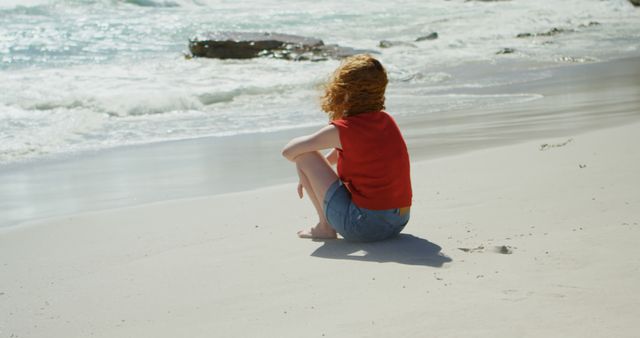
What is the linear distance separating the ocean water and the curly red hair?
14.0 feet

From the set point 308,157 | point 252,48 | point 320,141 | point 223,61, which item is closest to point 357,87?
point 320,141

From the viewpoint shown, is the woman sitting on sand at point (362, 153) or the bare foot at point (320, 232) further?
the bare foot at point (320, 232)

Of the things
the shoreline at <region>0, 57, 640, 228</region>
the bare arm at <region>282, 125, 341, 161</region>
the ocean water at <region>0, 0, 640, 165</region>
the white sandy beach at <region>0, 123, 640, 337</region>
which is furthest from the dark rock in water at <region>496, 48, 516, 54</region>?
the bare arm at <region>282, 125, 341, 161</region>

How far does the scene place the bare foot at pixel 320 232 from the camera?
4.23 m


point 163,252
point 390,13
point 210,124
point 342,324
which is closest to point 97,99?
point 210,124

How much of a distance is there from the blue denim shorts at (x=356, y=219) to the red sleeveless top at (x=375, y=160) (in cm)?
4

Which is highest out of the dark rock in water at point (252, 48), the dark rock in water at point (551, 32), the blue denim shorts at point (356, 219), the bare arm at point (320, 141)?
the bare arm at point (320, 141)

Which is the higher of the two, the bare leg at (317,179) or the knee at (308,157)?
the knee at (308,157)

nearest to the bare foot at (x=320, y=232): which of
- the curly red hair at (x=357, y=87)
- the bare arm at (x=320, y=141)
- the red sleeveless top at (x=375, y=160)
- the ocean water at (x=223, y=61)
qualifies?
the red sleeveless top at (x=375, y=160)

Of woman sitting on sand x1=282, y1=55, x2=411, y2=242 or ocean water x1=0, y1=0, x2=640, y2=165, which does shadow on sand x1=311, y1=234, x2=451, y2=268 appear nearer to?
woman sitting on sand x1=282, y1=55, x2=411, y2=242

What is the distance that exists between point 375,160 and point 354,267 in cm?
60

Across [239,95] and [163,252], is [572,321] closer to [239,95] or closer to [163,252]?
[163,252]

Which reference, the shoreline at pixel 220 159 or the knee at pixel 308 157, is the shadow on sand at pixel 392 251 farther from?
the shoreline at pixel 220 159

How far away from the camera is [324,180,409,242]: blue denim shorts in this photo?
4.04m
